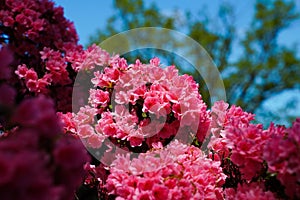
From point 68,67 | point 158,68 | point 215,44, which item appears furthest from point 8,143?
point 215,44

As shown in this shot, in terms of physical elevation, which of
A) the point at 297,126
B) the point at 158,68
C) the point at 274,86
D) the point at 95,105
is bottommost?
the point at 297,126

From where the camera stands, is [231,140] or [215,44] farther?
[215,44]

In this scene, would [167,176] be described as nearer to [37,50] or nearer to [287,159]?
[287,159]

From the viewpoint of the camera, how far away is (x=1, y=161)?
118 cm

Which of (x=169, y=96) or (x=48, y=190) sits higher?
(x=169, y=96)

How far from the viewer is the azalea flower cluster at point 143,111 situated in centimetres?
276

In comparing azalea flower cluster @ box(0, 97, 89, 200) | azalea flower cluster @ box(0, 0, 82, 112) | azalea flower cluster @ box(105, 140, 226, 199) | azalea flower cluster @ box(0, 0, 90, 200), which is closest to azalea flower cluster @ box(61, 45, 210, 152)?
azalea flower cluster @ box(105, 140, 226, 199)

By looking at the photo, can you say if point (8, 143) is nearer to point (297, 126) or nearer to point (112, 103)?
point (297, 126)

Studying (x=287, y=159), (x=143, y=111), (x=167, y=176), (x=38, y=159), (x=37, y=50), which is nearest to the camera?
(x=38, y=159)

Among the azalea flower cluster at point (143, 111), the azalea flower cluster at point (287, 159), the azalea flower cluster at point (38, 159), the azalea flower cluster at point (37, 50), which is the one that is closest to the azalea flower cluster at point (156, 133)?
the azalea flower cluster at point (143, 111)

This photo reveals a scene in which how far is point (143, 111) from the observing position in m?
2.74

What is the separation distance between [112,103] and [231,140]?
3.70ft

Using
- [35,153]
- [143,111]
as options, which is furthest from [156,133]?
[35,153]

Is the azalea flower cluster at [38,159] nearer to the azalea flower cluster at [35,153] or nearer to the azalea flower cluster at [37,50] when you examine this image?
the azalea flower cluster at [35,153]
